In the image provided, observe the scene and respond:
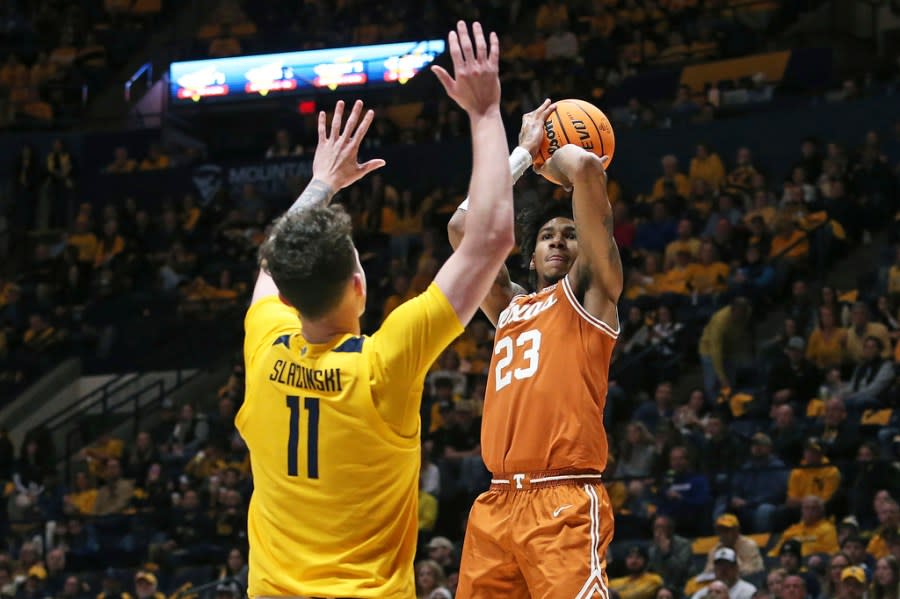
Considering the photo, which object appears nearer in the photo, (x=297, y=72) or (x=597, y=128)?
(x=597, y=128)

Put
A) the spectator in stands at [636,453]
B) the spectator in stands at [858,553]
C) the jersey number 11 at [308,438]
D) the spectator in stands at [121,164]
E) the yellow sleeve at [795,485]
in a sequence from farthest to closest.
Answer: the spectator in stands at [121,164]
the spectator in stands at [636,453]
the yellow sleeve at [795,485]
the spectator in stands at [858,553]
the jersey number 11 at [308,438]

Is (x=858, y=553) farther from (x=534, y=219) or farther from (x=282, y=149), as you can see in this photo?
(x=282, y=149)

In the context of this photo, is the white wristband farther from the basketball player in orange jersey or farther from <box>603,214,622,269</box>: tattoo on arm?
<box>603,214,622,269</box>: tattoo on arm

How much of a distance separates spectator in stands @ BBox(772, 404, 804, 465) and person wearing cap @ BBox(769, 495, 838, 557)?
982mm

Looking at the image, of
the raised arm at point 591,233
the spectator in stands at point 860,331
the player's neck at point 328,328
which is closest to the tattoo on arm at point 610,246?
the raised arm at point 591,233

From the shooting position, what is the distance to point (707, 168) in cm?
1802

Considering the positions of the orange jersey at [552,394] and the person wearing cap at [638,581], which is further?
the person wearing cap at [638,581]

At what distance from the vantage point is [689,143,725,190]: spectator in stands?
17.9 metres

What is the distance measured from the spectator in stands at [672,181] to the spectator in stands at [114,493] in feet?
23.2

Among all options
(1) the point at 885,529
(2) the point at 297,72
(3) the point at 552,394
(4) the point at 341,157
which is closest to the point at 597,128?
(3) the point at 552,394

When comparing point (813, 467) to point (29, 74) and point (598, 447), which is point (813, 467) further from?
point (29, 74)

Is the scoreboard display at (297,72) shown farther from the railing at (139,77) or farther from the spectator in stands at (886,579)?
the spectator in stands at (886,579)

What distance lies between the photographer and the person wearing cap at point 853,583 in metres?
10.4

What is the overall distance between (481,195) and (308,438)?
0.78 metres
